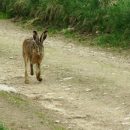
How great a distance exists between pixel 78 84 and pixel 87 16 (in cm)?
644

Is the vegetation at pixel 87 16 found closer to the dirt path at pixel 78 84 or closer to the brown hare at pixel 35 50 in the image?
the dirt path at pixel 78 84

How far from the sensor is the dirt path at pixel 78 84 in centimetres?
999

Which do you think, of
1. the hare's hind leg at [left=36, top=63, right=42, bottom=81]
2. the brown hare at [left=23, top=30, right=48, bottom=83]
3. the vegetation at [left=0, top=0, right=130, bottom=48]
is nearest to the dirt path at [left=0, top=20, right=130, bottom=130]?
the hare's hind leg at [left=36, top=63, right=42, bottom=81]

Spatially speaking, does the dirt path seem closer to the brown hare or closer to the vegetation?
the brown hare

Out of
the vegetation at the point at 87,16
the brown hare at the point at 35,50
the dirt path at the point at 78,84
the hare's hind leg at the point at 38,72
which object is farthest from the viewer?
the vegetation at the point at 87,16

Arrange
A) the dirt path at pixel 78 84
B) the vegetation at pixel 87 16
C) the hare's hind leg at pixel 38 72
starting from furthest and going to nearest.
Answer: the vegetation at pixel 87 16 → the hare's hind leg at pixel 38 72 → the dirt path at pixel 78 84

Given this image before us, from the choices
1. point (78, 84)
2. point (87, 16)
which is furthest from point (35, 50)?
point (87, 16)

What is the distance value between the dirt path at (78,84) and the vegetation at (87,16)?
103cm

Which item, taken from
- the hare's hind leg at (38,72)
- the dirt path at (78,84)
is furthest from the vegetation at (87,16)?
the hare's hind leg at (38,72)

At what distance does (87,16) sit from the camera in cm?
1856

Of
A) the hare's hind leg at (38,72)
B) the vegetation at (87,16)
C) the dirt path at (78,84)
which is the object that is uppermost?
the vegetation at (87,16)

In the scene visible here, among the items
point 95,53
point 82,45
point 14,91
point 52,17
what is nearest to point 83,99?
point 14,91

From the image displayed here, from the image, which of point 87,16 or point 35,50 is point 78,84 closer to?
point 35,50

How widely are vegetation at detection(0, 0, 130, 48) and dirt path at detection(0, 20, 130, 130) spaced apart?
1.03 metres
